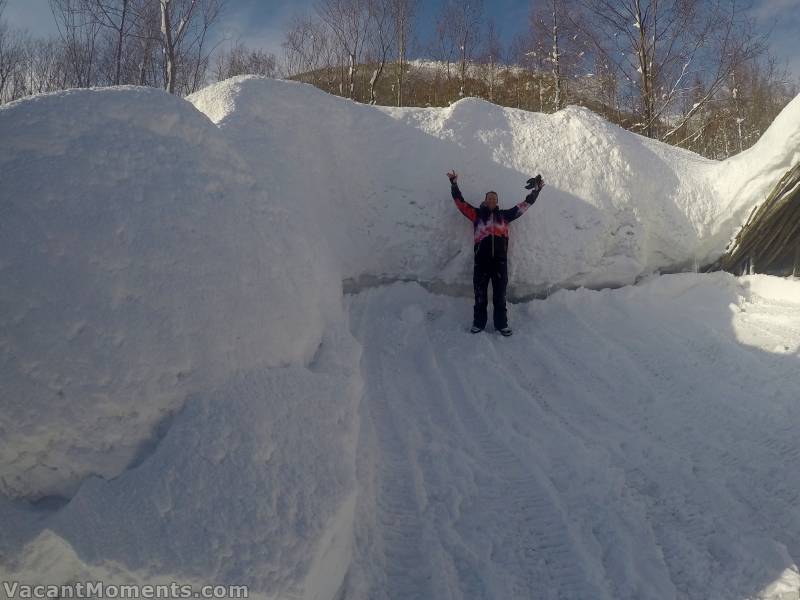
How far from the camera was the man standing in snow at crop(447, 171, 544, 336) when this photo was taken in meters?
4.42

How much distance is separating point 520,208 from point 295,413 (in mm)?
3133

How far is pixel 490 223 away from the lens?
4488 mm

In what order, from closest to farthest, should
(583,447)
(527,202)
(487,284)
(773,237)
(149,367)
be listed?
(149,367)
(583,447)
(487,284)
(527,202)
(773,237)

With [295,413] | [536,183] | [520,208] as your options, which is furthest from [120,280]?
[536,183]

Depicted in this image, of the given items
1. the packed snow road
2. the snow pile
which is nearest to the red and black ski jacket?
the packed snow road

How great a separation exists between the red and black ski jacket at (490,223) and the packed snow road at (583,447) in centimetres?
62

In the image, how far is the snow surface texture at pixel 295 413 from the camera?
1775 millimetres

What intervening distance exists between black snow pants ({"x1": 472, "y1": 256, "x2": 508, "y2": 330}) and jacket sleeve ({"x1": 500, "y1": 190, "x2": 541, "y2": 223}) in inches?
15.2

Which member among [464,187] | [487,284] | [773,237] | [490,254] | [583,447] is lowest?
[583,447]

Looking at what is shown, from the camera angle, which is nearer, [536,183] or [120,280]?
[120,280]

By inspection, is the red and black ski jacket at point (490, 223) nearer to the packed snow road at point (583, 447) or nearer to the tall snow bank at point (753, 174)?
the packed snow road at point (583, 447)

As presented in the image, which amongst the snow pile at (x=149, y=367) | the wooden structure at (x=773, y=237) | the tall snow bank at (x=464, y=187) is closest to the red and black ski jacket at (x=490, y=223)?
the tall snow bank at (x=464, y=187)

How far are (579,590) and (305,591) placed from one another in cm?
115

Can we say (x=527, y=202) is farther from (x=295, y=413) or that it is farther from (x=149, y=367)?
(x=149, y=367)
